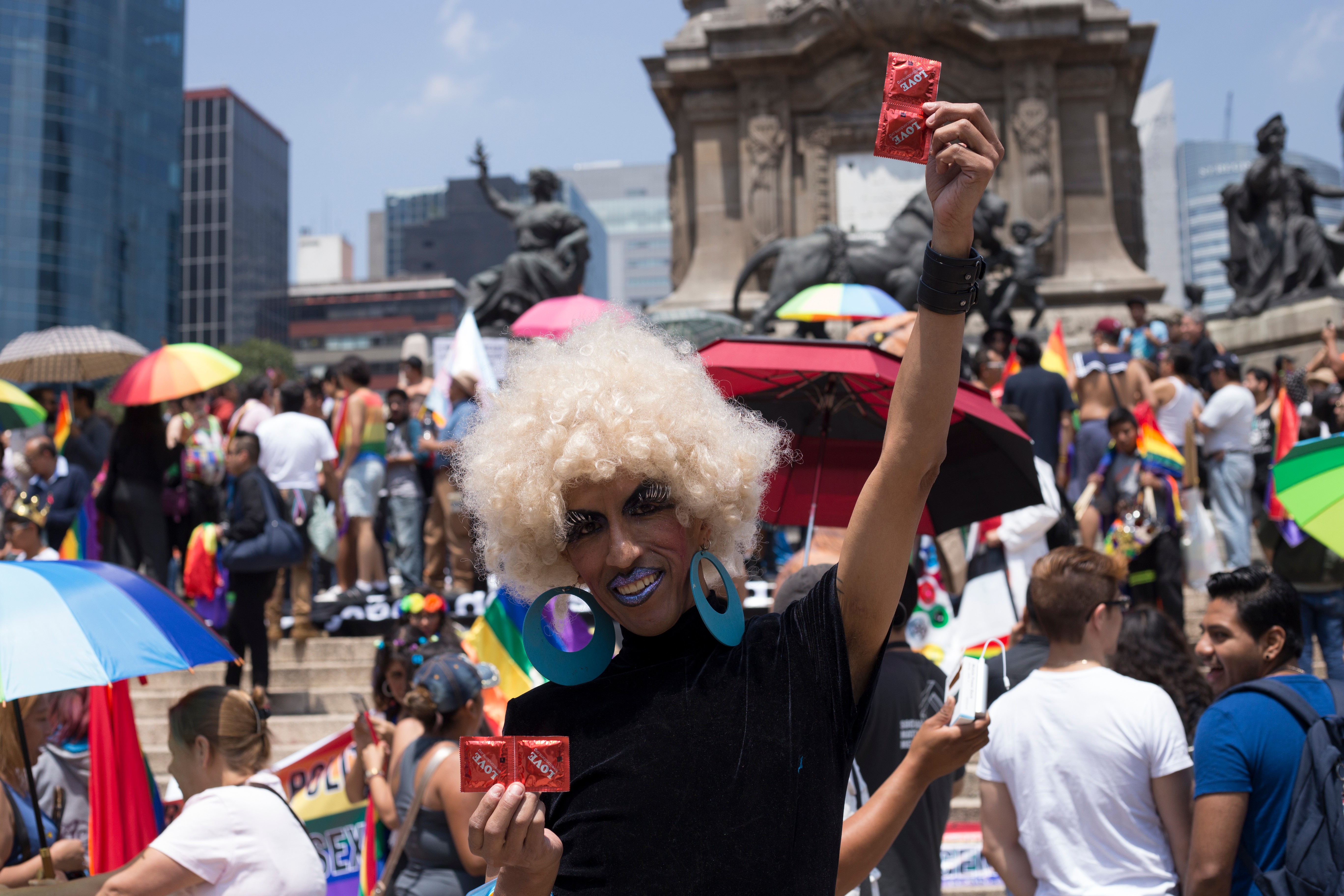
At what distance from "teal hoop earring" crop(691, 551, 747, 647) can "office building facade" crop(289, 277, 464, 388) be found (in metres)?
124

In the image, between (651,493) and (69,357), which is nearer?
(651,493)

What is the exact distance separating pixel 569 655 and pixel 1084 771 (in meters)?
→ 2.10

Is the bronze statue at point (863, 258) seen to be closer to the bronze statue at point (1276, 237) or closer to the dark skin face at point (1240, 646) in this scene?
the bronze statue at point (1276, 237)

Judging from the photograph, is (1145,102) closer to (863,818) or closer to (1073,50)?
(1073,50)

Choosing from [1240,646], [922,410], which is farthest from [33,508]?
[922,410]

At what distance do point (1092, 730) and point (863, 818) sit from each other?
55.5 inches

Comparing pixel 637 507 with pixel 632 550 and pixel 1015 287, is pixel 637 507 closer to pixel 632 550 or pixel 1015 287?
pixel 632 550

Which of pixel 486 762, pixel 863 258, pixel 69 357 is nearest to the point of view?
pixel 486 762

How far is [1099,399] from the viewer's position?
922 cm

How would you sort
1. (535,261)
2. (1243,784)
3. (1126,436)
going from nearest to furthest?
(1243,784), (1126,436), (535,261)

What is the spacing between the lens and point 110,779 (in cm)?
397

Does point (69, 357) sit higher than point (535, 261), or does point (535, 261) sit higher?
point (535, 261)

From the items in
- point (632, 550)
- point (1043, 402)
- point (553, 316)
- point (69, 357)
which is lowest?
point (632, 550)

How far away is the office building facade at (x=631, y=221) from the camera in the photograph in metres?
158
